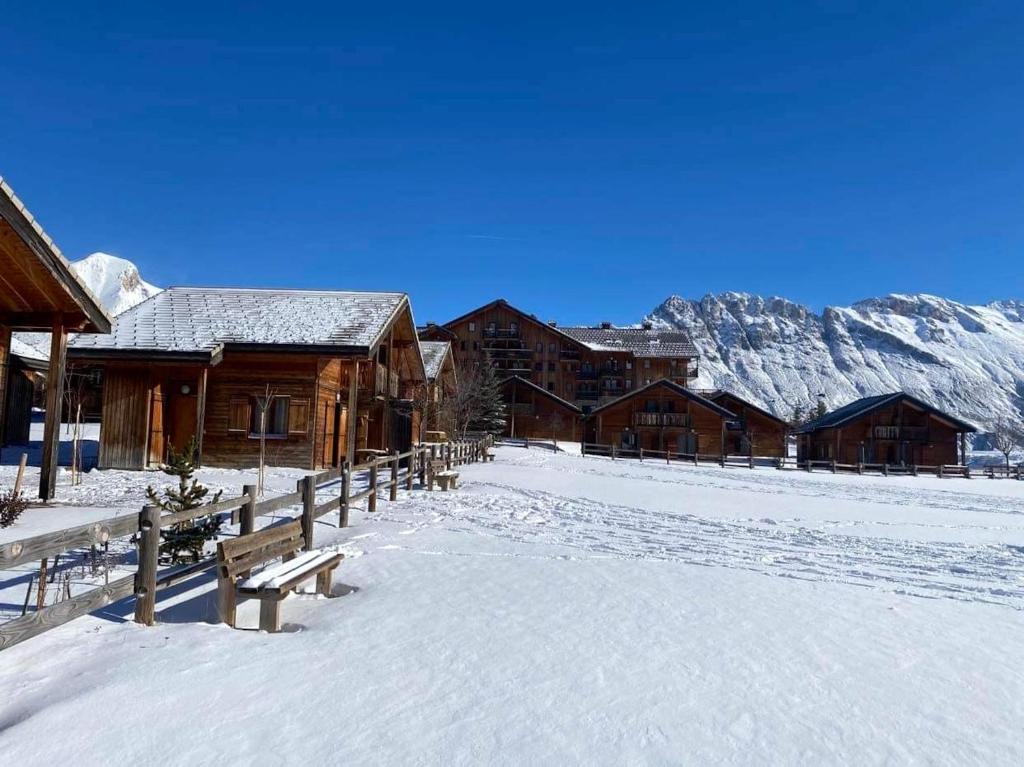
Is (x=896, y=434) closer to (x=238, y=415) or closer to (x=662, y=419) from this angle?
(x=662, y=419)

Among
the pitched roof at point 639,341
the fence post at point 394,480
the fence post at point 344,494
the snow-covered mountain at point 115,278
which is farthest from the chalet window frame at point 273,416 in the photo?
the snow-covered mountain at point 115,278

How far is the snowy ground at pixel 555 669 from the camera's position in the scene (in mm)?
3613

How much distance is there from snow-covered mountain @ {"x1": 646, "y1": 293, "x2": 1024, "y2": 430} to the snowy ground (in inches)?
5329

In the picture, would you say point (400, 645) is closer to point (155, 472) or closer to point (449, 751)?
point (449, 751)

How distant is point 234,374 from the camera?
20375 mm

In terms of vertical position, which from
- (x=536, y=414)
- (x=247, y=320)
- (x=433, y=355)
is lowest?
(x=536, y=414)

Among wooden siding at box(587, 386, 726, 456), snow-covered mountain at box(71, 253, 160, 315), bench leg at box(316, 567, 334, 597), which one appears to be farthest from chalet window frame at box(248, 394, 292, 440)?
snow-covered mountain at box(71, 253, 160, 315)

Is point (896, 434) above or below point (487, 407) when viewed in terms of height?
below

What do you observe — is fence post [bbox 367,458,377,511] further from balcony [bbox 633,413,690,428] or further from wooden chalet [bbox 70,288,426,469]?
balcony [bbox 633,413,690,428]

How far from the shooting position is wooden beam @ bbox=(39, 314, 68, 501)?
12.3 m

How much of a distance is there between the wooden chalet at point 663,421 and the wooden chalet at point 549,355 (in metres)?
15.8

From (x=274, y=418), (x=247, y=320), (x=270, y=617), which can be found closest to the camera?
(x=270, y=617)

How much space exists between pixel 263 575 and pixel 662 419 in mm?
46569

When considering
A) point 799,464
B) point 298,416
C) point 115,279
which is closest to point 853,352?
point 799,464
